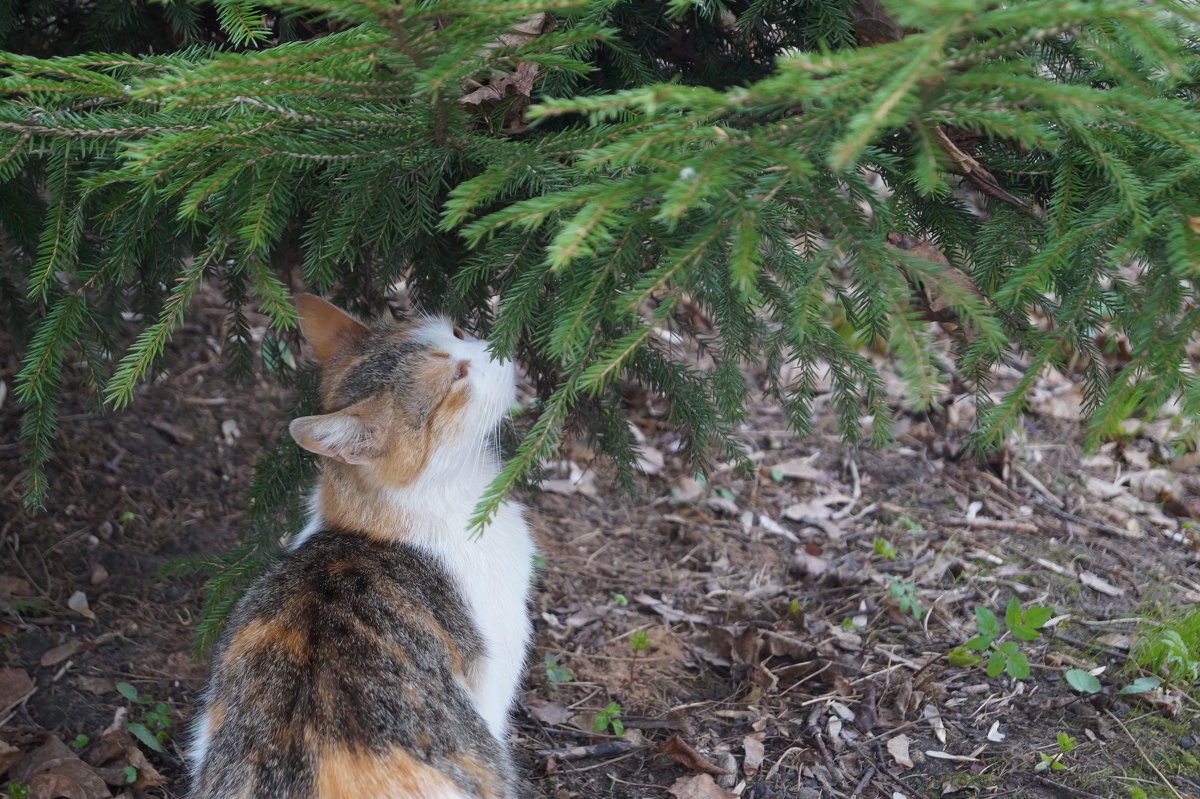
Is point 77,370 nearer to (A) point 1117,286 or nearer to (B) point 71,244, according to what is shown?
(B) point 71,244

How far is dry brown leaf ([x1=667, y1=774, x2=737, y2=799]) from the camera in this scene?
10.7ft

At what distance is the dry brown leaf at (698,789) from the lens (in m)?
3.27

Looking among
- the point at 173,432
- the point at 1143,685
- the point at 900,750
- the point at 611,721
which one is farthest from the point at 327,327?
the point at 1143,685

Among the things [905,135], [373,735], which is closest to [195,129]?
[373,735]

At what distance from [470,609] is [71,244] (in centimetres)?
154

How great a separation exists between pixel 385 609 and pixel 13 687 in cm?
183

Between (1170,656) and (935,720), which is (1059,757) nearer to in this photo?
(935,720)

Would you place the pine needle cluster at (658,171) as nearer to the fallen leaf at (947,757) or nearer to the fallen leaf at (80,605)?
the fallen leaf at (947,757)

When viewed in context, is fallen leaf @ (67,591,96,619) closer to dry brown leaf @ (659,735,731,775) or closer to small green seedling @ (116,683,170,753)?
small green seedling @ (116,683,170,753)

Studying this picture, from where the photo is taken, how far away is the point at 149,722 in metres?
3.52

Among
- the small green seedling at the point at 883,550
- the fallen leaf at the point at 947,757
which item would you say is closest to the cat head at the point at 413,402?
the fallen leaf at the point at 947,757

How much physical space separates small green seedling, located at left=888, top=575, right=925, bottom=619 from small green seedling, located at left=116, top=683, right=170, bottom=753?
2940mm

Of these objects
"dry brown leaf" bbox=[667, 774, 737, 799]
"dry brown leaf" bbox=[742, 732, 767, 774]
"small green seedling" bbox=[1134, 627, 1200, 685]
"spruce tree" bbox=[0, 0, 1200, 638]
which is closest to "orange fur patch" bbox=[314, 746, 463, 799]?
"spruce tree" bbox=[0, 0, 1200, 638]

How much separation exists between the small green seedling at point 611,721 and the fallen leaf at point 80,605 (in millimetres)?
Answer: 2178
